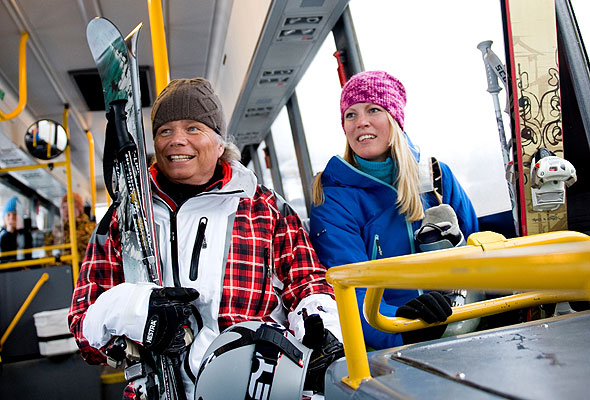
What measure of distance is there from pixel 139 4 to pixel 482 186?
10.4ft

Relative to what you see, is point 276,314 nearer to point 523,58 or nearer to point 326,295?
point 326,295

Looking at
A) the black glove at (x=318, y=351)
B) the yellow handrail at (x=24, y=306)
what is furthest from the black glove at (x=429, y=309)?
the yellow handrail at (x=24, y=306)

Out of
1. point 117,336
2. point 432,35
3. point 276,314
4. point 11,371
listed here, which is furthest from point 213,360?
point 11,371

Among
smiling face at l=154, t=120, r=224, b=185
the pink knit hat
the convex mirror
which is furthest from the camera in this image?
the convex mirror

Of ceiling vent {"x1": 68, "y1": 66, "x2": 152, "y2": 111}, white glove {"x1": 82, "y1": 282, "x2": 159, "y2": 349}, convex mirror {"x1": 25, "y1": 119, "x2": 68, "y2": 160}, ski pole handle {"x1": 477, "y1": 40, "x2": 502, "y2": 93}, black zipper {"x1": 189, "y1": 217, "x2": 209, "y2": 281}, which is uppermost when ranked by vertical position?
ceiling vent {"x1": 68, "y1": 66, "x2": 152, "y2": 111}

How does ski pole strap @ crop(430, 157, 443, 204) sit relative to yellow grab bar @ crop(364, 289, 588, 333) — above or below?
above

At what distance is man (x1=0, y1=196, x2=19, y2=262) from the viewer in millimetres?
4254

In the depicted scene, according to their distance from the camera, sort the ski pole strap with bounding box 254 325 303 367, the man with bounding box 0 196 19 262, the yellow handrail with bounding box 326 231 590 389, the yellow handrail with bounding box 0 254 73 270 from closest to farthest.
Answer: the yellow handrail with bounding box 326 231 590 389, the ski pole strap with bounding box 254 325 303 367, the yellow handrail with bounding box 0 254 73 270, the man with bounding box 0 196 19 262

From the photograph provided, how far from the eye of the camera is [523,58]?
5.18ft

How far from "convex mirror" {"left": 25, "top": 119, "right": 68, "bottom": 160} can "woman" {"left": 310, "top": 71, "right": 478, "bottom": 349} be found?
145 inches

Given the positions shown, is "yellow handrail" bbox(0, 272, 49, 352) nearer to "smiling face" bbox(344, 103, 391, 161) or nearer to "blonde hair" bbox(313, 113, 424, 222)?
"blonde hair" bbox(313, 113, 424, 222)

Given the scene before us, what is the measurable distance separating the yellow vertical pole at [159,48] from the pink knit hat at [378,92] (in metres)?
1.06

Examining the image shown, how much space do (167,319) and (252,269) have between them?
345 mm

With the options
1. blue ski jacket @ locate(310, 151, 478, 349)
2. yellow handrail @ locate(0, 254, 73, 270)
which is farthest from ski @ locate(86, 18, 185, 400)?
yellow handrail @ locate(0, 254, 73, 270)
